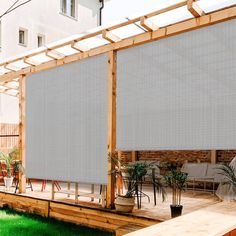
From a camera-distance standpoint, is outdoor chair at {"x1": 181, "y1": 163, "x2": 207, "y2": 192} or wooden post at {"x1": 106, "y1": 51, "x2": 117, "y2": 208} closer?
wooden post at {"x1": 106, "y1": 51, "x2": 117, "y2": 208}

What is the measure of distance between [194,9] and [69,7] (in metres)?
13.5

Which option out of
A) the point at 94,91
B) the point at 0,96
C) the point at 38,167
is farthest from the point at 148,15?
the point at 0,96

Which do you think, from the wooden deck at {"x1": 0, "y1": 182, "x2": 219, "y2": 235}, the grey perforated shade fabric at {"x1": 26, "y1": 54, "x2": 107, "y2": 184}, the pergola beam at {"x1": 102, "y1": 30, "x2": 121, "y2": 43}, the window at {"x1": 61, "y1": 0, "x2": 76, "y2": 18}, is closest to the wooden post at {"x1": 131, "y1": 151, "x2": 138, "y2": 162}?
the wooden deck at {"x1": 0, "y1": 182, "x2": 219, "y2": 235}

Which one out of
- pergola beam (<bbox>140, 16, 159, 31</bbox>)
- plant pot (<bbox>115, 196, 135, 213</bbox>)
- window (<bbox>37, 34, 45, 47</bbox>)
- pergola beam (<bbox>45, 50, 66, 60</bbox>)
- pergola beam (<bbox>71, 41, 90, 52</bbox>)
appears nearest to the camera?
pergola beam (<bbox>140, 16, 159, 31</bbox>)

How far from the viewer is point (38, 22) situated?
51.8 feet

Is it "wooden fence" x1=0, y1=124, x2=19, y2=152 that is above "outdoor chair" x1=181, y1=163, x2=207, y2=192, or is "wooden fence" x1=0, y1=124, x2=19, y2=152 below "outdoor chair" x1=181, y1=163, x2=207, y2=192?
above

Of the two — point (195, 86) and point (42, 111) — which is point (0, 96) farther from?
point (195, 86)

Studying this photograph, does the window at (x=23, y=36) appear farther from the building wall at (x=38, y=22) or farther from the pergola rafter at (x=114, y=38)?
the pergola rafter at (x=114, y=38)

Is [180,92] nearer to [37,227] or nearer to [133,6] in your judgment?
[133,6]

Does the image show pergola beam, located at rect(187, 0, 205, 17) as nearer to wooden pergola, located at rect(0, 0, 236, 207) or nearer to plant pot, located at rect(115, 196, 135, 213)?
wooden pergola, located at rect(0, 0, 236, 207)

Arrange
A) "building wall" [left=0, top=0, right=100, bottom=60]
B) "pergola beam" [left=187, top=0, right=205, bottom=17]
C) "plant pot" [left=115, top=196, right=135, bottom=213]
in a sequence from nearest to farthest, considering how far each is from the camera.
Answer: "pergola beam" [left=187, top=0, right=205, bottom=17], "plant pot" [left=115, top=196, right=135, bottom=213], "building wall" [left=0, top=0, right=100, bottom=60]

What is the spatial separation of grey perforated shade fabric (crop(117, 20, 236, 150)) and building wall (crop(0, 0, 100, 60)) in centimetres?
917

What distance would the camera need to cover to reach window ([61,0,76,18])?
17389 millimetres

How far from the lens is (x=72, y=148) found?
751 centimetres
